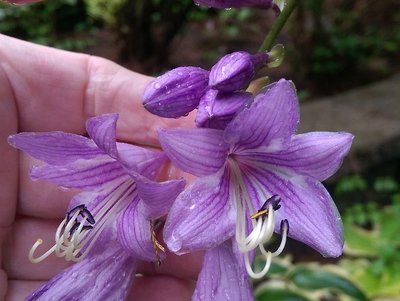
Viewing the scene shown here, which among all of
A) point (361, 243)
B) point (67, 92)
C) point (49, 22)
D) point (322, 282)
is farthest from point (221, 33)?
point (67, 92)

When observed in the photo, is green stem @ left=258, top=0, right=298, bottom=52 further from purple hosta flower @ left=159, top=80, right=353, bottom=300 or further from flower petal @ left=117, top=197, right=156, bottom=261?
flower petal @ left=117, top=197, right=156, bottom=261

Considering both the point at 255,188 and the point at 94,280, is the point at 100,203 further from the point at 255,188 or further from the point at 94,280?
the point at 255,188

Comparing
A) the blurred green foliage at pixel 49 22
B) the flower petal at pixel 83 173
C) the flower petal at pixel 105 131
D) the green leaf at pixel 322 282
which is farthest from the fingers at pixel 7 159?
the blurred green foliage at pixel 49 22

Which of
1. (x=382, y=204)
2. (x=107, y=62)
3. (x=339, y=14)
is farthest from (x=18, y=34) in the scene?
(x=107, y=62)

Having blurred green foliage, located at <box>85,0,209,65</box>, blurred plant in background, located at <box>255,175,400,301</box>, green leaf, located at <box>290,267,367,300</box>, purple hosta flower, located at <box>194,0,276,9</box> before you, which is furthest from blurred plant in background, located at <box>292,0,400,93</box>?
purple hosta flower, located at <box>194,0,276,9</box>

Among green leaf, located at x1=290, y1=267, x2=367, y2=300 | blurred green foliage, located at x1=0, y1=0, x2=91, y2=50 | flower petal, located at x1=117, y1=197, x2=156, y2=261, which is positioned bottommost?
blurred green foliage, located at x1=0, y1=0, x2=91, y2=50

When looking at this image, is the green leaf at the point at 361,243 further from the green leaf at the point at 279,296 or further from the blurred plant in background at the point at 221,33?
the blurred plant in background at the point at 221,33

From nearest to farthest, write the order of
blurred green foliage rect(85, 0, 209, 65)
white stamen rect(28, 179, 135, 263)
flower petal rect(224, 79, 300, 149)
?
flower petal rect(224, 79, 300, 149) < white stamen rect(28, 179, 135, 263) < blurred green foliage rect(85, 0, 209, 65)
